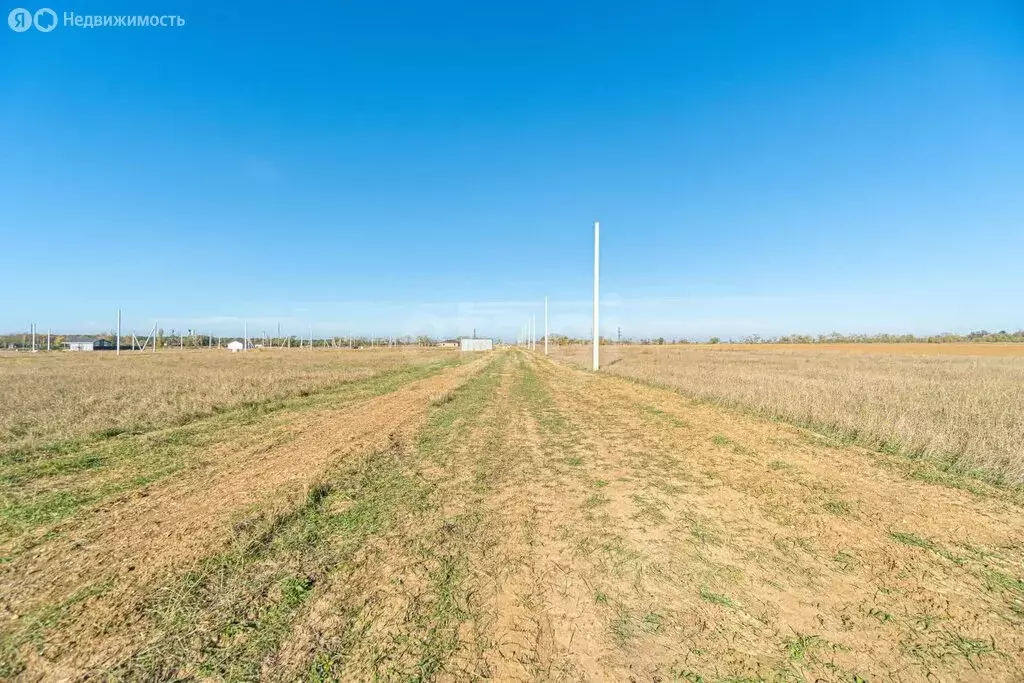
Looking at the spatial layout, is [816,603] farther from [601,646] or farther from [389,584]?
[389,584]

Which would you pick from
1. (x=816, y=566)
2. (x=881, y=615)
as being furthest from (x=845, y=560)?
(x=881, y=615)

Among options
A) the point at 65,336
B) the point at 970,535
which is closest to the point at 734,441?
the point at 970,535

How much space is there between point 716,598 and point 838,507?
9.93 ft

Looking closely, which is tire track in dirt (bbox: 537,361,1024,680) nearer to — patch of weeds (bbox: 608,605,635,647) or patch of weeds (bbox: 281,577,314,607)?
patch of weeds (bbox: 608,605,635,647)

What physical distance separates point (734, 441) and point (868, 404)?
6.44 meters

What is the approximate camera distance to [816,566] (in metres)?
4.00

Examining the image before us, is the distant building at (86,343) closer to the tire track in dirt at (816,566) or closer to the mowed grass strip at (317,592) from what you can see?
the mowed grass strip at (317,592)

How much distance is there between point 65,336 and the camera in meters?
115

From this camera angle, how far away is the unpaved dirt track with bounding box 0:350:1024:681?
9.14 feet

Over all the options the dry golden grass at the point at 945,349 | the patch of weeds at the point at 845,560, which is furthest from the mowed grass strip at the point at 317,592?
the dry golden grass at the point at 945,349

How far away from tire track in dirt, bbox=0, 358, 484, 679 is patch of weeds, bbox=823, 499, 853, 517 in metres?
6.53

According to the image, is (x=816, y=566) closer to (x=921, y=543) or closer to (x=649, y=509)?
(x=921, y=543)

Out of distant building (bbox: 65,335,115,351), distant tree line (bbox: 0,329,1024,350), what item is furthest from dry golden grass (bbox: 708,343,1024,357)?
distant building (bbox: 65,335,115,351)

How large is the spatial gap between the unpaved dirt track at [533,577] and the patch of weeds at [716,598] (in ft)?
0.11
